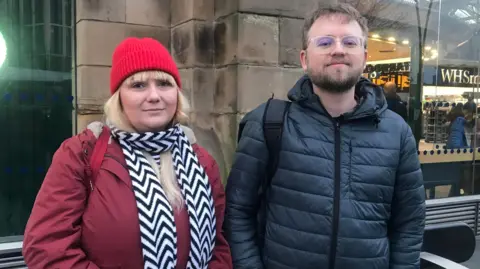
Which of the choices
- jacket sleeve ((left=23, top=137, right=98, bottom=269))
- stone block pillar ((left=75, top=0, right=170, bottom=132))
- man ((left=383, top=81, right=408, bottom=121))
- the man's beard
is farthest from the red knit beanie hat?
man ((left=383, top=81, right=408, bottom=121))

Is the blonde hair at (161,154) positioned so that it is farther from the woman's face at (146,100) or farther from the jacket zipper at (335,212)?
the jacket zipper at (335,212)

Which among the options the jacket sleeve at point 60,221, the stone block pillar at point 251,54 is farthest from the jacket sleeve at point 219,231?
the stone block pillar at point 251,54

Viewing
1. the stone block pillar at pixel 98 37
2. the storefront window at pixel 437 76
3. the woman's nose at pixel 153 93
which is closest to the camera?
the woman's nose at pixel 153 93

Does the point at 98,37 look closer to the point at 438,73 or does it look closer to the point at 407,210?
the point at 407,210

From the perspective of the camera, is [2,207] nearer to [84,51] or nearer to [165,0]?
[84,51]

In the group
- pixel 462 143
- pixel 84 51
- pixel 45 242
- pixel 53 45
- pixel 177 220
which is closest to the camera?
pixel 45 242

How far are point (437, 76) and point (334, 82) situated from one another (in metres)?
5.54

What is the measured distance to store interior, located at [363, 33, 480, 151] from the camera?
649 centimetres

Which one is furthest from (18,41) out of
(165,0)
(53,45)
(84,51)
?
(165,0)

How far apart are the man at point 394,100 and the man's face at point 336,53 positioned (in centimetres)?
476

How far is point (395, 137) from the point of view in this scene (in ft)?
6.55

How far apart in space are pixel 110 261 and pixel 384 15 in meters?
5.87

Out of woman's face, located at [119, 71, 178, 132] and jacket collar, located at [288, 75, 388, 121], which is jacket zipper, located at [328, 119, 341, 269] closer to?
jacket collar, located at [288, 75, 388, 121]

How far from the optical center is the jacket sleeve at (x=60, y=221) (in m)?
1.62
